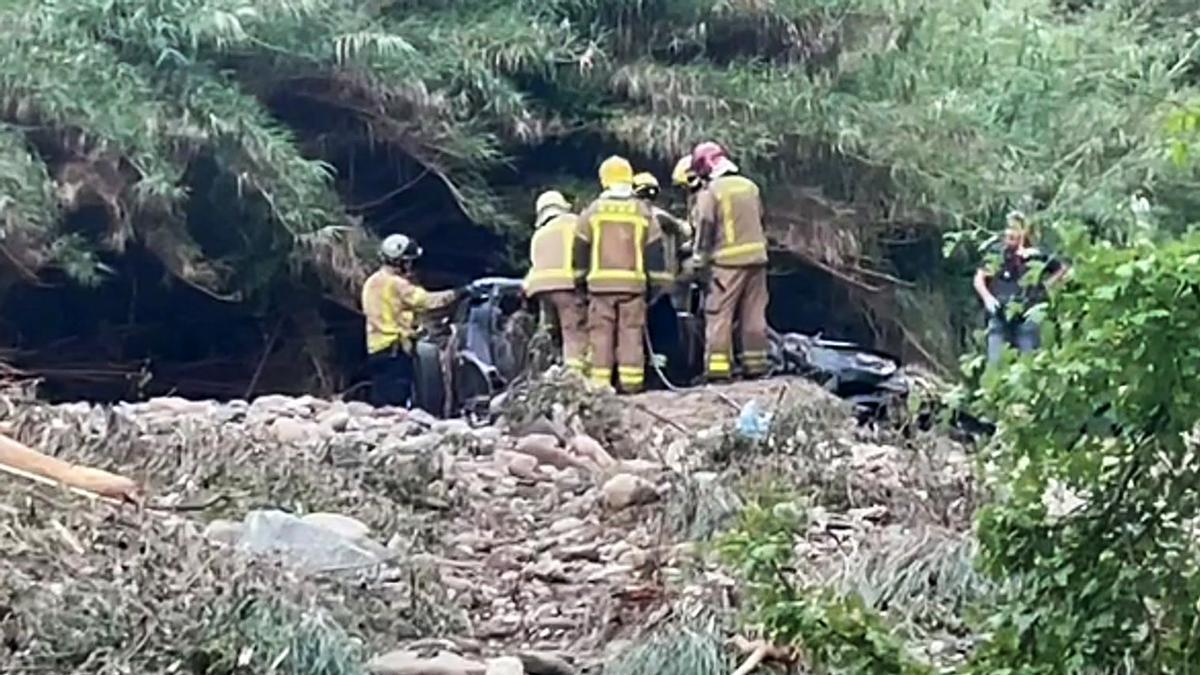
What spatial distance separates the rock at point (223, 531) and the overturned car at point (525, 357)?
3.48 meters

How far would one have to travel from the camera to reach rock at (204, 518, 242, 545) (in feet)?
17.6

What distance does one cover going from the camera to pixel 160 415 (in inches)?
324

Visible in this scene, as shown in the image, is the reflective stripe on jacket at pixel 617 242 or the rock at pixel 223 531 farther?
the reflective stripe on jacket at pixel 617 242

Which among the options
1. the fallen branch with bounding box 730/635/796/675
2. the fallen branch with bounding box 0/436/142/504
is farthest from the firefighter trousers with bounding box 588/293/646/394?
the fallen branch with bounding box 730/635/796/675

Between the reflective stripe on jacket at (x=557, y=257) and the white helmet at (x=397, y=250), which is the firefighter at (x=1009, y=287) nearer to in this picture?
the reflective stripe on jacket at (x=557, y=257)

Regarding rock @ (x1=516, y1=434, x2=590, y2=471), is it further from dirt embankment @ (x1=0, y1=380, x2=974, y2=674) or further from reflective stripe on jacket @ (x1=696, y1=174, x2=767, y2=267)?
reflective stripe on jacket @ (x1=696, y1=174, x2=767, y2=267)

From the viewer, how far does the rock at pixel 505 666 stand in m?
4.67

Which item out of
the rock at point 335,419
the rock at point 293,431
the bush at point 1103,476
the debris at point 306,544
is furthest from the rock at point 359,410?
the bush at point 1103,476

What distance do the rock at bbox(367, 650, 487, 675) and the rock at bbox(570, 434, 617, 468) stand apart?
8.80 ft

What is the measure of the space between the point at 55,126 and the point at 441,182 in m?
2.67

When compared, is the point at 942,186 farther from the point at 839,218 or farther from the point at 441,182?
the point at 441,182

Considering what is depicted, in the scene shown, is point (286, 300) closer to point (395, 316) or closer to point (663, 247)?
point (395, 316)

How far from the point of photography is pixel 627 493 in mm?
6605

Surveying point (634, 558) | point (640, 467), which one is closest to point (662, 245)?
point (640, 467)
